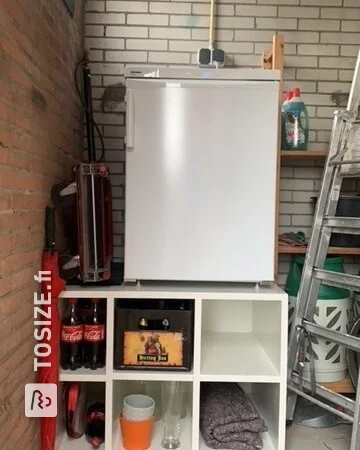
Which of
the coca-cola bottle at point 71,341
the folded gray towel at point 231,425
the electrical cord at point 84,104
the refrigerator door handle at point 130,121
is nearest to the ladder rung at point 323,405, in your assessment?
the folded gray towel at point 231,425

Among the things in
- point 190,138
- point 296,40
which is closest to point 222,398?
point 190,138

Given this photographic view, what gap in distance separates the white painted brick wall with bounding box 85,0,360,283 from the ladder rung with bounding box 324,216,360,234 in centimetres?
55

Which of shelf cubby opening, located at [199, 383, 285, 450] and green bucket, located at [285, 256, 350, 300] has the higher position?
green bucket, located at [285, 256, 350, 300]

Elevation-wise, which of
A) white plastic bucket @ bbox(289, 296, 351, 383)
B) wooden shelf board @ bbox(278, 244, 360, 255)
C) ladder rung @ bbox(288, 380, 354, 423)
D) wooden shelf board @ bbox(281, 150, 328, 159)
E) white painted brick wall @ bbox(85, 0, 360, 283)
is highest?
white painted brick wall @ bbox(85, 0, 360, 283)

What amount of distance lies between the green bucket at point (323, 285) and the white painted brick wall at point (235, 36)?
484 mm

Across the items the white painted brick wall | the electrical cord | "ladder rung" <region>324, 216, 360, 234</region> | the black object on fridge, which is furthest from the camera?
the white painted brick wall

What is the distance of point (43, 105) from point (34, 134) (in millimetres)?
170

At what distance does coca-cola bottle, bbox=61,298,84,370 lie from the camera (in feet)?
5.99

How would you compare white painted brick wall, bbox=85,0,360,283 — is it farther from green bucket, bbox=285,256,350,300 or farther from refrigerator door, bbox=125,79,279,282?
refrigerator door, bbox=125,79,279,282

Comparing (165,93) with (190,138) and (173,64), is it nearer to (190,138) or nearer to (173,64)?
(190,138)

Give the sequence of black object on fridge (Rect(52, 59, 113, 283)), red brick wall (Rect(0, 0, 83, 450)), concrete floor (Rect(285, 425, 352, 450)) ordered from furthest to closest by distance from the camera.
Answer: concrete floor (Rect(285, 425, 352, 450))
black object on fridge (Rect(52, 59, 113, 283))
red brick wall (Rect(0, 0, 83, 450))

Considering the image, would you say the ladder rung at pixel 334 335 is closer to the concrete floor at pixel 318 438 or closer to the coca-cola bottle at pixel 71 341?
Result: the concrete floor at pixel 318 438

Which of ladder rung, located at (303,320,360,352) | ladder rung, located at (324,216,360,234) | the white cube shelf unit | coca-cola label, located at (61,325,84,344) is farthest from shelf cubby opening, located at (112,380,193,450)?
ladder rung, located at (324,216,360,234)

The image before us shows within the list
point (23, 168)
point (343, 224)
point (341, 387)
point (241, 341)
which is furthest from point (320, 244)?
point (23, 168)
